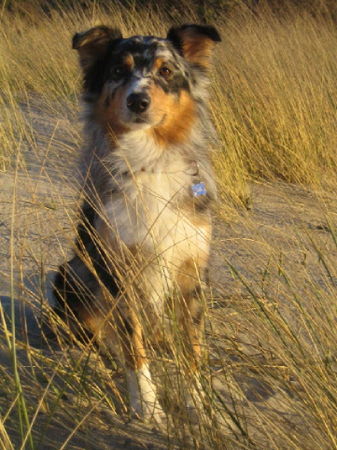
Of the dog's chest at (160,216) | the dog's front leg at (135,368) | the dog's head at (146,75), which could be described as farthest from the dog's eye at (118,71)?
the dog's front leg at (135,368)

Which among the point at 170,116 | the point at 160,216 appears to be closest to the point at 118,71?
the point at 170,116

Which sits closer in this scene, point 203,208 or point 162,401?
point 162,401

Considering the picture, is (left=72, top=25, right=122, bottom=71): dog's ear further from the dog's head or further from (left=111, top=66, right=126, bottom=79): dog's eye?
(left=111, top=66, right=126, bottom=79): dog's eye

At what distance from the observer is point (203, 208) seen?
118 inches

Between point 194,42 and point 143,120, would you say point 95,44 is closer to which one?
point 194,42

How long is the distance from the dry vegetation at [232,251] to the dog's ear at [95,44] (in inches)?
23.4

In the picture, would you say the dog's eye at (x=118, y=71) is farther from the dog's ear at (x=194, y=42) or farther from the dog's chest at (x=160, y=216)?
the dog's chest at (x=160, y=216)

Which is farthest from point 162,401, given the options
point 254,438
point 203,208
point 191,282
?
point 203,208

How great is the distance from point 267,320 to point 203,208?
0.90m

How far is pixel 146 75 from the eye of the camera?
306cm

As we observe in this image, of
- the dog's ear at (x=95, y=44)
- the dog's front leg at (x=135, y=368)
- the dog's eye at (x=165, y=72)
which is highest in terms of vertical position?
the dog's ear at (x=95, y=44)

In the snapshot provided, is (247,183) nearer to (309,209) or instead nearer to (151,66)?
(309,209)

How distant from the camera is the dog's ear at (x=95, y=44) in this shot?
319 centimetres

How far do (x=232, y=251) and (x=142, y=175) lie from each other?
0.79 meters
